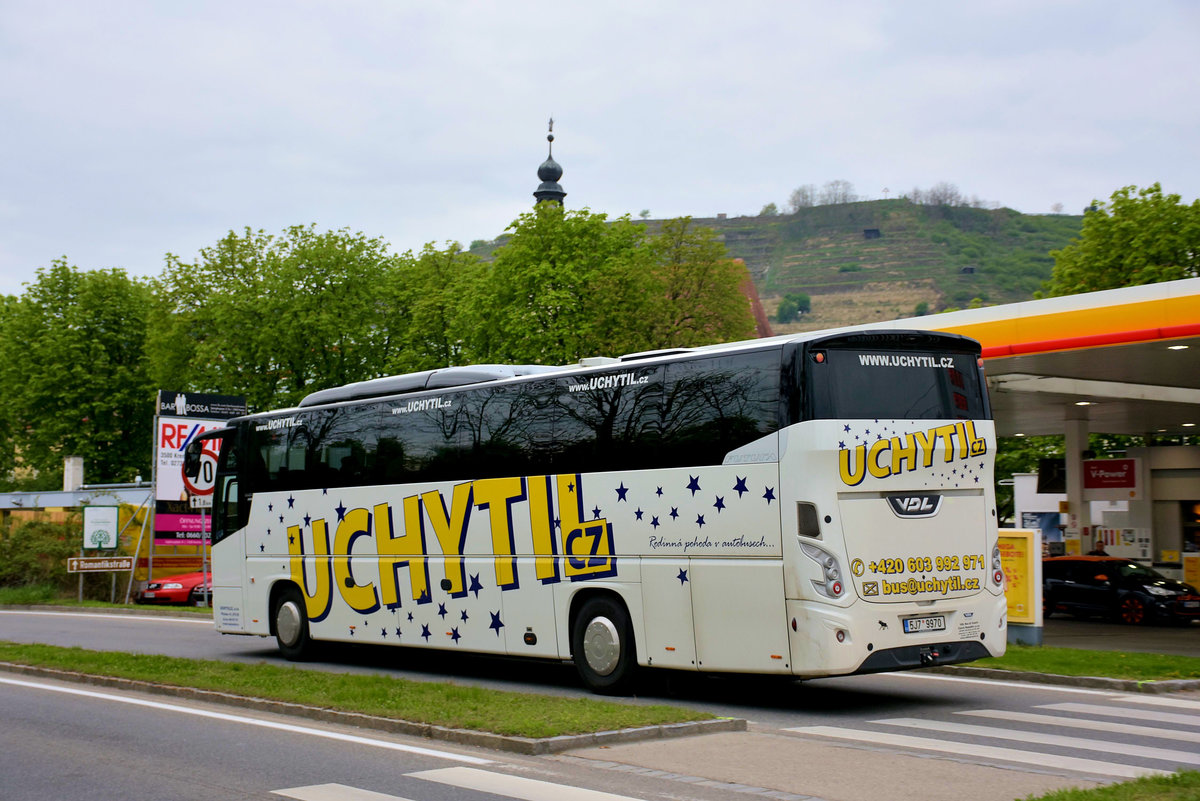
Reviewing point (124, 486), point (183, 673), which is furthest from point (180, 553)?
point (183, 673)

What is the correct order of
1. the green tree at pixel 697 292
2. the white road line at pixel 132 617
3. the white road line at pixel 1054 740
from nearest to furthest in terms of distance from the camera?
the white road line at pixel 1054 740 → the white road line at pixel 132 617 → the green tree at pixel 697 292

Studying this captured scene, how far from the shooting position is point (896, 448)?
11680mm

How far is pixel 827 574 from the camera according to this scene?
443 inches

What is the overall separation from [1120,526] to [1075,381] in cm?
882

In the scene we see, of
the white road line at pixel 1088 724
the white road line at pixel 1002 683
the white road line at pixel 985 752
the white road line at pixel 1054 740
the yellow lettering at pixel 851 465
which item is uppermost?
the yellow lettering at pixel 851 465

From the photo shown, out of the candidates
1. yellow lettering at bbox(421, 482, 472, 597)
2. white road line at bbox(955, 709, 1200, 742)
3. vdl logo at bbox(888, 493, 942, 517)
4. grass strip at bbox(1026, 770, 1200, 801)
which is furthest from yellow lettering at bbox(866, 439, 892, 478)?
yellow lettering at bbox(421, 482, 472, 597)

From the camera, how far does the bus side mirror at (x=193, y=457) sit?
66.1 feet

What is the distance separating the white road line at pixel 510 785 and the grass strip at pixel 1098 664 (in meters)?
8.15

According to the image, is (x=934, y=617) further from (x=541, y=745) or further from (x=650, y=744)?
(x=541, y=745)

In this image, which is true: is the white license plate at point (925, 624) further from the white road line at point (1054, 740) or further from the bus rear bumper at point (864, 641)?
the white road line at point (1054, 740)

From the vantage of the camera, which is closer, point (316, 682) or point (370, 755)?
point (370, 755)

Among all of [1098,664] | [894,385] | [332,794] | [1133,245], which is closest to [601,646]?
[894,385]

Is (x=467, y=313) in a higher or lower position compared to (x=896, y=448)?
higher

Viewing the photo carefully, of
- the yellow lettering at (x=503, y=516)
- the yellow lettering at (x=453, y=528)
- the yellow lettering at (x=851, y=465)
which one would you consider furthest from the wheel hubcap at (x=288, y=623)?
the yellow lettering at (x=851, y=465)
